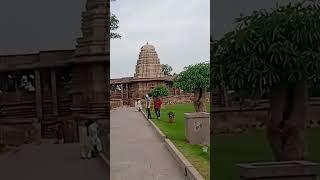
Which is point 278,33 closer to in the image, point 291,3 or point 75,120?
point 291,3

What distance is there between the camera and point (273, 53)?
190 inches

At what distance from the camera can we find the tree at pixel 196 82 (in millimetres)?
5688

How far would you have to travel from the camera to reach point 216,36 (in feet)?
18.0

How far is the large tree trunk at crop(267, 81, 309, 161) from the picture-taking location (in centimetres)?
536

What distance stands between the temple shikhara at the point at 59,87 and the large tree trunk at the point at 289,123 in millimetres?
1838

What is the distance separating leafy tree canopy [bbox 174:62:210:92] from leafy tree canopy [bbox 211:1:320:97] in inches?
22.8

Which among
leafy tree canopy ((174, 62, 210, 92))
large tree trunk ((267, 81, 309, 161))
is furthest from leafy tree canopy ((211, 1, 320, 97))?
leafy tree canopy ((174, 62, 210, 92))

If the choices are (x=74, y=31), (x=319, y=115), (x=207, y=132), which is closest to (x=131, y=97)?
(x=207, y=132)

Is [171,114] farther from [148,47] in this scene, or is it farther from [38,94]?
[38,94]

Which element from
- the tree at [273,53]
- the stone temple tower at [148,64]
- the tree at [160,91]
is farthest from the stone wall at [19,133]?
the tree at [273,53]

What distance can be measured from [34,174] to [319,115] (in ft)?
10.9

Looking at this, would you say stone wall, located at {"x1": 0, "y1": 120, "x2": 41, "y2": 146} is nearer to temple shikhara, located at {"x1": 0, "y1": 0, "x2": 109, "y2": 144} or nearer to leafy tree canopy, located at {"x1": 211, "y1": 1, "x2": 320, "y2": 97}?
temple shikhara, located at {"x1": 0, "y1": 0, "x2": 109, "y2": 144}

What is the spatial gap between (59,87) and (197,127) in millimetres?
1683

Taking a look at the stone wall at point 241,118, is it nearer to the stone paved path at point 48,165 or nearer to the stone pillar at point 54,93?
the stone paved path at point 48,165
